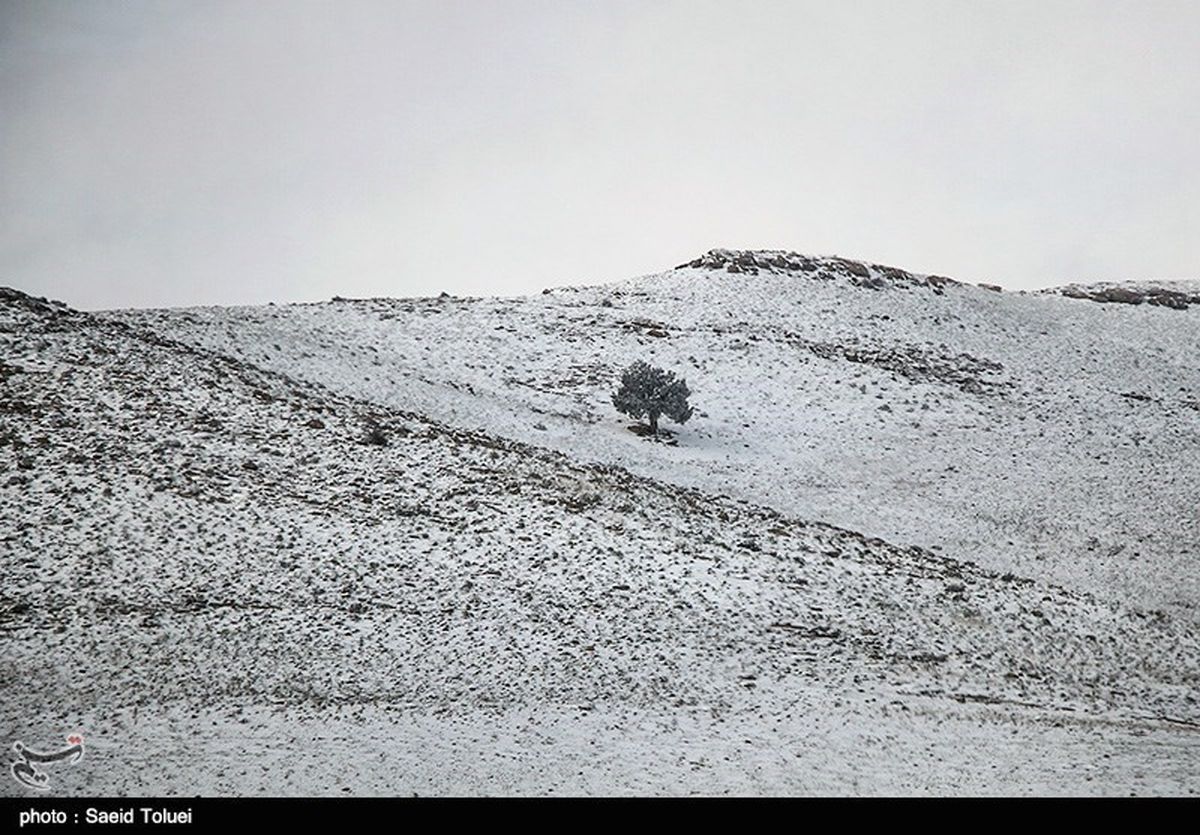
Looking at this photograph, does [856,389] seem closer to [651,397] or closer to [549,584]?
[651,397]

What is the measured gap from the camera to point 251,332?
36094 mm

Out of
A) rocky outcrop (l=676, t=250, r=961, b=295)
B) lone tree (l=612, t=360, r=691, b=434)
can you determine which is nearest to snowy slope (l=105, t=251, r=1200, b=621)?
rocky outcrop (l=676, t=250, r=961, b=295)

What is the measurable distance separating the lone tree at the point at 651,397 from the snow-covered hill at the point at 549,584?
4.15 feet

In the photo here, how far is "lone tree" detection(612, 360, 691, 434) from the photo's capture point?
34344mm

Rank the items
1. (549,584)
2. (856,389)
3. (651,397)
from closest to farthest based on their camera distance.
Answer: (549,584), (651,397), (856,389)

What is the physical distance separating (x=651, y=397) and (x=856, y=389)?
1171 cm

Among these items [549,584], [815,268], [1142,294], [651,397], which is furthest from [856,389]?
[1142,294]

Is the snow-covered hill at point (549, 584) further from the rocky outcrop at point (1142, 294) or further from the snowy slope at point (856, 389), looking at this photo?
the rocky outcrop at point (1142, 294)

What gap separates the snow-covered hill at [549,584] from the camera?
536 inches

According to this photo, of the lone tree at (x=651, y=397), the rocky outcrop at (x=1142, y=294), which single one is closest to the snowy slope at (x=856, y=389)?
the lone tree at (x=651, y=397)

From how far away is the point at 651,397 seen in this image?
34.3 metres
